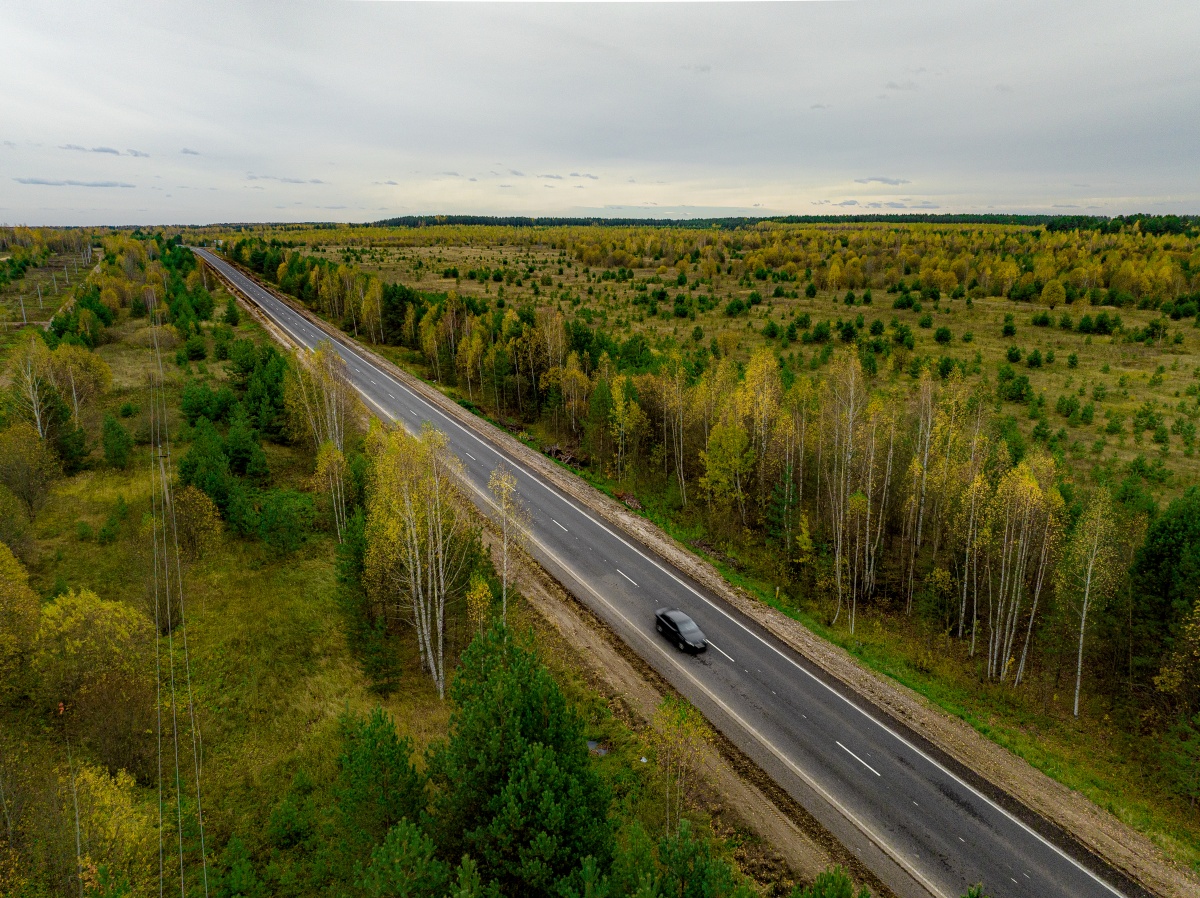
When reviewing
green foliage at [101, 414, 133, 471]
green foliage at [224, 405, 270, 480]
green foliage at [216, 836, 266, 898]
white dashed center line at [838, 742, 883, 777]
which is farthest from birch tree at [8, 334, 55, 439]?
white dashed center line at [838, 742, 883, 777]

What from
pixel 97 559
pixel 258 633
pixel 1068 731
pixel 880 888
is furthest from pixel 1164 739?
pixel 97 559

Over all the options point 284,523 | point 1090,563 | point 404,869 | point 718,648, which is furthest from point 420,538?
point 1090,563

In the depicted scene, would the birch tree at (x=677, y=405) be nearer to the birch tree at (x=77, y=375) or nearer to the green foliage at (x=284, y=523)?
the green foliage at (x=284, y=523)

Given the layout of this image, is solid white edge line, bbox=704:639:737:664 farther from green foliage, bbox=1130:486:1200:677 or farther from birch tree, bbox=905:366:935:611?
green foliage, bbox=1130:486:1200:677

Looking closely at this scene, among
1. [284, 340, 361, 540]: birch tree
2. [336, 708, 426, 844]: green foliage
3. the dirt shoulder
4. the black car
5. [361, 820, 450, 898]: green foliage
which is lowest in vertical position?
the dirt shoulder

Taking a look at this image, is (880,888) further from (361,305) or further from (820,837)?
(361,305)

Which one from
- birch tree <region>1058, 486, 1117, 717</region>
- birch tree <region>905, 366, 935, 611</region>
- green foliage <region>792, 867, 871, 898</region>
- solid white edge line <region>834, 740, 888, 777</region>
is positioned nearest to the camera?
green foliage <region>792, 867, 871, 898</region>

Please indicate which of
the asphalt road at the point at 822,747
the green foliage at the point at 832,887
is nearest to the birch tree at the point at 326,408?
the asphalt road at the point at 822,747

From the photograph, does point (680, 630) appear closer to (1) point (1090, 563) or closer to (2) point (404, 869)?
(2) point (404, 869)
